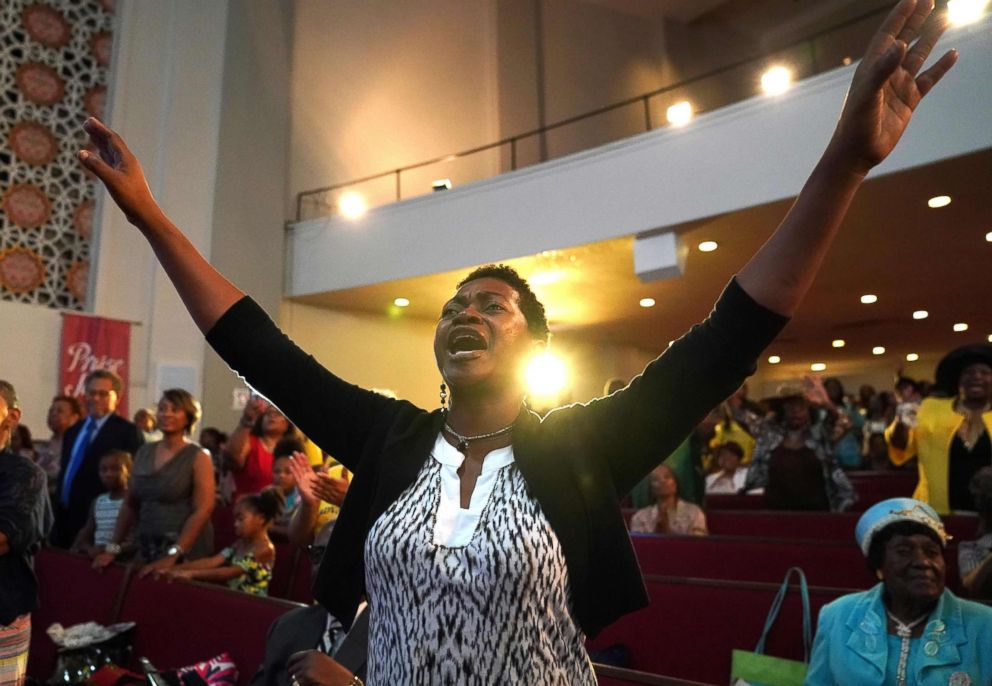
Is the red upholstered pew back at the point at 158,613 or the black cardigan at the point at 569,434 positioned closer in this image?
the black cardigan at the point at 569,434

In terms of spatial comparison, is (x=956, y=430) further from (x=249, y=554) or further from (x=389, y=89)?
(x=389, y=89)

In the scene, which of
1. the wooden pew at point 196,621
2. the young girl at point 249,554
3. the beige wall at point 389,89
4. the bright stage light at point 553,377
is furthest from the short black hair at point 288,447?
the beige wall at point 389,89

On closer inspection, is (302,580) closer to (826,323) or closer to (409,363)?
(409,363)

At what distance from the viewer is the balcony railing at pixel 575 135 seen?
1052 cm

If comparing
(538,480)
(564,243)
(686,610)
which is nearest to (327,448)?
(538,480)

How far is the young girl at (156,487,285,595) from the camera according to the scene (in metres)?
3.55

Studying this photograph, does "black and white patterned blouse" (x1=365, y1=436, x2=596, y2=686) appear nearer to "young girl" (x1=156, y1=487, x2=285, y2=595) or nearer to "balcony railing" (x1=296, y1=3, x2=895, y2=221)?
"young girl" (x1=156, y1=487, x2=285, y2=595)

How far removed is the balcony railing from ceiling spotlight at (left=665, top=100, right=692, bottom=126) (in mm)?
910

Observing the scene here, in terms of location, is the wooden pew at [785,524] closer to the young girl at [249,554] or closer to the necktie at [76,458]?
the young girl at [249,554]

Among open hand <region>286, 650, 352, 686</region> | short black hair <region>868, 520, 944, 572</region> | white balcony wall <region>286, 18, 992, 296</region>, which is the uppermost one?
white balcony wall <region>286, 18, 992, 296</region>

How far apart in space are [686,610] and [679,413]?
80.1 inches

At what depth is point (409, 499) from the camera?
1.08 metres

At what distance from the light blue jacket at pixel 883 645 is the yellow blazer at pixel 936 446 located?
164 cm

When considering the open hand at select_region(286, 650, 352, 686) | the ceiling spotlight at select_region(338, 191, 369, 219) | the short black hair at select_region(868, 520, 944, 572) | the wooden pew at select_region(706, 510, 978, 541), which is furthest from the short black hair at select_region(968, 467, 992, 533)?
the ceiling spotlight at select_region(338, 191, 369, 219)
